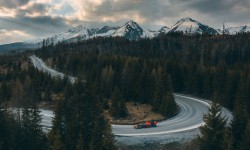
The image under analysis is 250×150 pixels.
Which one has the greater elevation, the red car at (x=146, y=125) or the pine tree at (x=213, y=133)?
the pine tree at (x=213, y=133)

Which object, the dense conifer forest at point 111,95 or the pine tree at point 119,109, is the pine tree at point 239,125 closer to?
the dense conifer forest at point 111,95

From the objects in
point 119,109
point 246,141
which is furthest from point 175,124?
point 246,141

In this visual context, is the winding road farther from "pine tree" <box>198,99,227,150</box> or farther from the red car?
"pine tree" <box>198,99,227,150</box>

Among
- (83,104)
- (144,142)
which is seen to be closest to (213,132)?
(144,142)

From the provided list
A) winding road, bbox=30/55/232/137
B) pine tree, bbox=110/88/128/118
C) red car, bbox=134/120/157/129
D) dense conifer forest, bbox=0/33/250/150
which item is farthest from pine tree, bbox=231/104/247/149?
pine tree, bbox=110/88/128/118

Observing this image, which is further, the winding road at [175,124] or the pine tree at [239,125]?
the winding road at [175,124]

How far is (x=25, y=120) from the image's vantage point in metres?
45.0

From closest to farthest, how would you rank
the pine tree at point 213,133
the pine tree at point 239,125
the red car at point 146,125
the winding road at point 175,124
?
1. the pine tree at point 213,133
2. the pine tree at point 239,125
3. the winding road at point 175,124
4. the red car at point 146,125

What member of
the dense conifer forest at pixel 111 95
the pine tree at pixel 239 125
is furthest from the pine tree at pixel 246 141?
the pine tree at pixel 239 125

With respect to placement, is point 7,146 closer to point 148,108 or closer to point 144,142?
point 144,142

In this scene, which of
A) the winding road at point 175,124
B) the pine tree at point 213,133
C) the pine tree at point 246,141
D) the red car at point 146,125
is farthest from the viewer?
the red car at point 146,125

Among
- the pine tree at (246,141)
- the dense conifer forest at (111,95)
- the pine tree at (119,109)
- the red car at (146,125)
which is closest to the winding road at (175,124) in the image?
the red car at (146,125)

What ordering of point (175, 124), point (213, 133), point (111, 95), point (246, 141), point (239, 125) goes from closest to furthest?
point (246, 141), point (213, 133), point (239, 125), point (175, 124), point (111, 95)

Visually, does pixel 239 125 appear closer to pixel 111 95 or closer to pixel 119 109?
pixel 119 109
